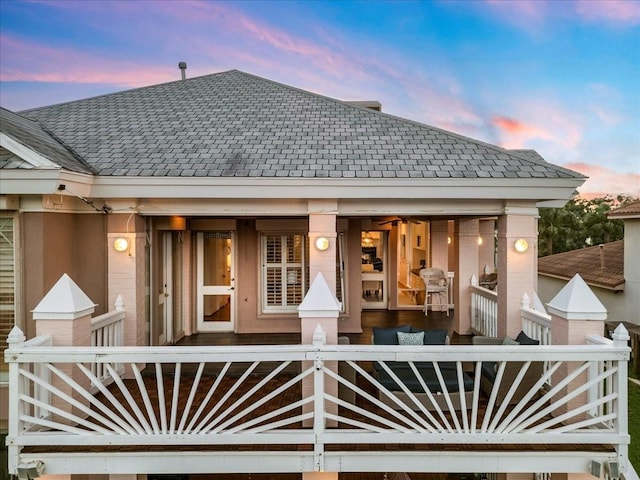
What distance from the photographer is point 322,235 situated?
21.2 ft

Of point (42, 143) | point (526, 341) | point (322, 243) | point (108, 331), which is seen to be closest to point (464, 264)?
point (526, 341)

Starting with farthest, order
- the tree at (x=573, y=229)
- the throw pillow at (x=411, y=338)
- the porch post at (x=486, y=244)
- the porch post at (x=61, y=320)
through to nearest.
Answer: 1. the tree at (x=573, y=229)
2. the porch post at (x=486, y=244)
3. the throw pillow at (x=411, y=338)
4. the porch post at (x=61, y=320)

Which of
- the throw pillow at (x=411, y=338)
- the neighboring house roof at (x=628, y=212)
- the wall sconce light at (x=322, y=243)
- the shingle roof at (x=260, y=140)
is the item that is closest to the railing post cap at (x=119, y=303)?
the shingle roof at (x=260, y=140)

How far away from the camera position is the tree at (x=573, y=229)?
84.1ft

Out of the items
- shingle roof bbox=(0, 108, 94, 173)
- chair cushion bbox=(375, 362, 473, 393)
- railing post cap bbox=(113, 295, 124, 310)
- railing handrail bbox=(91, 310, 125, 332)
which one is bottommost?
chair cushion bbox=(375, 362, 473, 393)

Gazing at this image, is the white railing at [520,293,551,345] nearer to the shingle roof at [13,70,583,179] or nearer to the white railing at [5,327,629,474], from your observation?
the white railing at [5,327,629,474]

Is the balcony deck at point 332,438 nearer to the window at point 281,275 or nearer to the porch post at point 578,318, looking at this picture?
the porch post at point 578,318


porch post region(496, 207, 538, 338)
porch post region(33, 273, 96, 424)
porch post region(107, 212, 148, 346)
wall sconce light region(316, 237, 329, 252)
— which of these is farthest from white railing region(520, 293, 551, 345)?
porch post region(107, 212, 148, 346)

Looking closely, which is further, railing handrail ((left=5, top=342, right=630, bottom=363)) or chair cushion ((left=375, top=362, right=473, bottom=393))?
chair cushion ((left=375, top=362, right=473, bottom=393))

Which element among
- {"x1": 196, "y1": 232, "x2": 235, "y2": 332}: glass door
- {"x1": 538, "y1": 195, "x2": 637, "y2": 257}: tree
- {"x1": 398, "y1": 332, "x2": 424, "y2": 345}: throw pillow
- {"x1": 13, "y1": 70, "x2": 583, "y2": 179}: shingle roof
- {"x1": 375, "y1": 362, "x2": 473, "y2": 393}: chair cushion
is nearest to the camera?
{"x1": 375, "y1": 362, "x2": 473, "y2": 393}: chair cushion

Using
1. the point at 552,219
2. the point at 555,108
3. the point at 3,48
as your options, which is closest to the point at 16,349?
the point at 3,48

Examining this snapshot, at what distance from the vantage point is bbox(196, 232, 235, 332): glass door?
356 inches

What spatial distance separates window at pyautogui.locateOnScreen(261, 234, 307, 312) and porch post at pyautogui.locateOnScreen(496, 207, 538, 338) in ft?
14.1

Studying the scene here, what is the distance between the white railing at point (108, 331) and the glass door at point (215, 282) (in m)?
2.79
